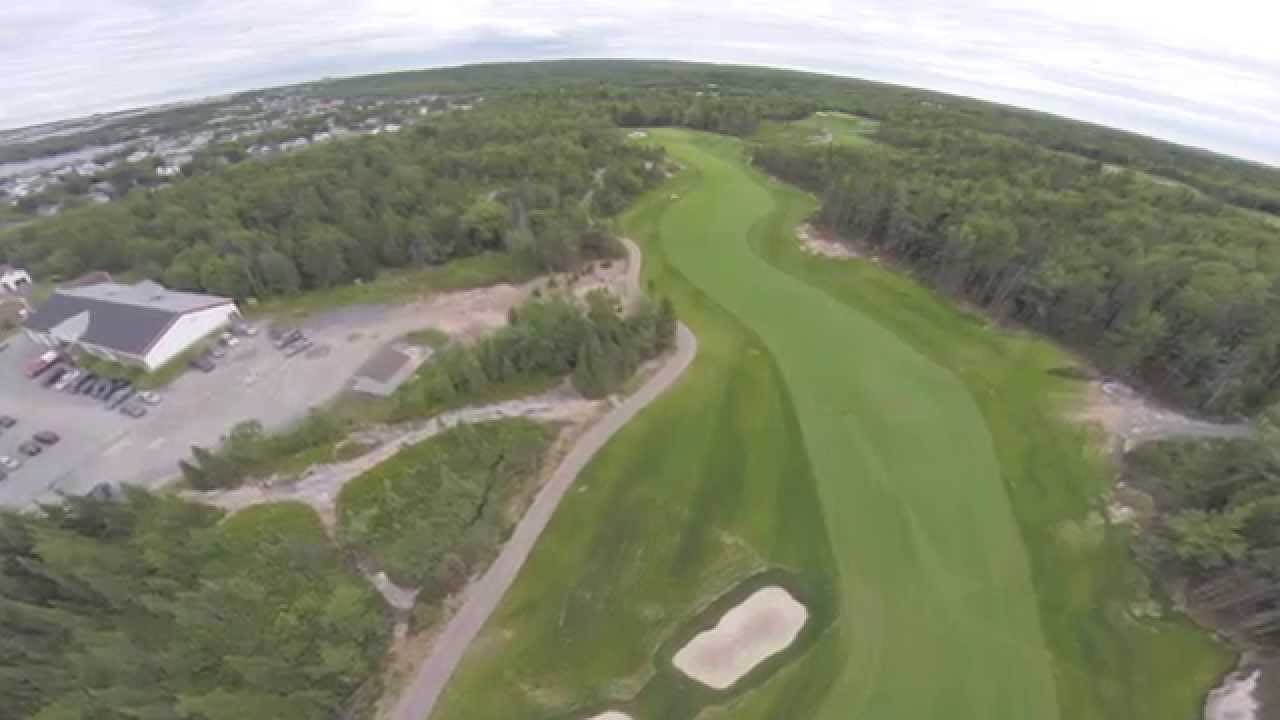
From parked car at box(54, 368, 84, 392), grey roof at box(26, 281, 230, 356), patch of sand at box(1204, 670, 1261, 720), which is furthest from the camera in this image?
grey roof at box(26, 281, 230, 356)

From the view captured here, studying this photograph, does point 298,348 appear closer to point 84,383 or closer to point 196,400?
point 196,400

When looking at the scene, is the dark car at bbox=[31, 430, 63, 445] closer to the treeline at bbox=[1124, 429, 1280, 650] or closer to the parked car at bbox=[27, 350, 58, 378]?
the parked car at bbox=[27, 350, 58, 378]

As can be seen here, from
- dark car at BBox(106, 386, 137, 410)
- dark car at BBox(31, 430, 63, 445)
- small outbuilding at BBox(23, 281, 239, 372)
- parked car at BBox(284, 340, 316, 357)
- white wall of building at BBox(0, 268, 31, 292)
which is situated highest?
white wall of building at BBox(0, 268, 31, 292)

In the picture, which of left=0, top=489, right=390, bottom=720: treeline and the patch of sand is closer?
left=0, top=489, right=390, bottom=720: treeline

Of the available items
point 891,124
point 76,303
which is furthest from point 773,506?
point 891,124

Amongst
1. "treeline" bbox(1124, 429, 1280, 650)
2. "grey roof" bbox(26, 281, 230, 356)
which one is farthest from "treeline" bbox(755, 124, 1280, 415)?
"grey roof" bbox(26, 281, 230, 356)

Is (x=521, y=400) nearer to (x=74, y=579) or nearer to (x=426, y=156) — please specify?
(x=74, y=579)
